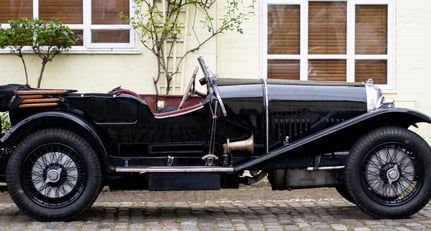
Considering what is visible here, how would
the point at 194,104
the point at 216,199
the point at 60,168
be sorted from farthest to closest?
the point at 216,199, the point at 194,104, the point at 60,168

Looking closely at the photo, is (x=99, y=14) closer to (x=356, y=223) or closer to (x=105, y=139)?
(x=105, y=139)

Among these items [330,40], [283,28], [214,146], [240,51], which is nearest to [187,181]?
[214,146]

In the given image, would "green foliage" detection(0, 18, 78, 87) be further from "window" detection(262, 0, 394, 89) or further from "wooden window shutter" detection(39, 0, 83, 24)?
"window" detection(262, 0, 394, 89)

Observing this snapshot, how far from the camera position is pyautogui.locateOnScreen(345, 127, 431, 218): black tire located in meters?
7.46

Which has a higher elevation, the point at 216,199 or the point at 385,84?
the point at 385,84

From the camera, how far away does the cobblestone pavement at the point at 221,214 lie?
7383mm

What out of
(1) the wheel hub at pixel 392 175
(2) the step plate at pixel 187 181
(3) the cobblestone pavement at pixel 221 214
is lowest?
(3) the cobblestone pavement at pixel 221 214

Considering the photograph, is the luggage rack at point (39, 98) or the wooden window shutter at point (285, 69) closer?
the luggage rack at point (39, 98)

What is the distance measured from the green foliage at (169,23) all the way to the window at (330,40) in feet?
2.17

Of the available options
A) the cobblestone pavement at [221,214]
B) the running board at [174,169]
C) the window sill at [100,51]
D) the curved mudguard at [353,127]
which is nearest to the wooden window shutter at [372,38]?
the cobblestone pavement at [221,214]

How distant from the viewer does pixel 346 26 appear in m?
11.8

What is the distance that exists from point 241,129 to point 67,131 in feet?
5.36

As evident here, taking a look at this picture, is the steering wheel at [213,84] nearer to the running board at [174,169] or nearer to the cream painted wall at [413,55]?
the running board at [174,169]

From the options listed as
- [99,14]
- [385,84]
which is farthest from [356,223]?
[99,14]
